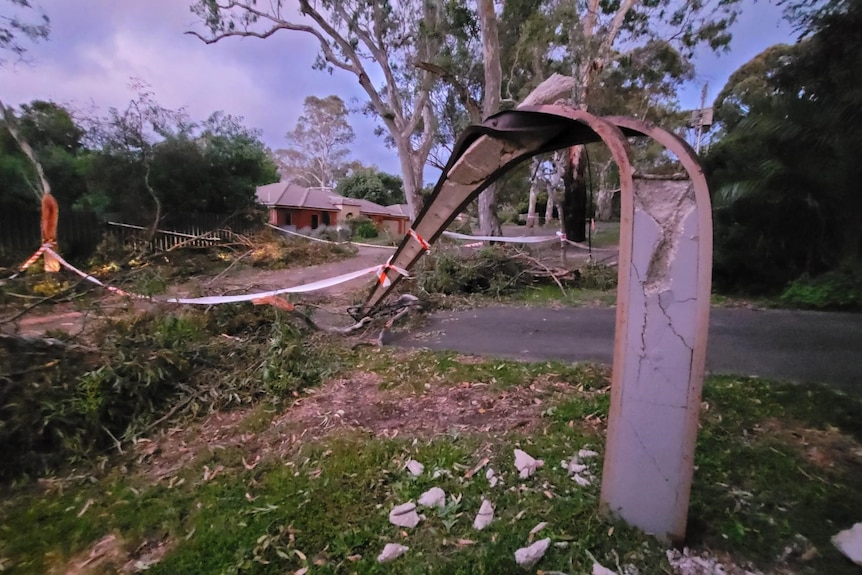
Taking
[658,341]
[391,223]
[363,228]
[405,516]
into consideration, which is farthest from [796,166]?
[391,223]

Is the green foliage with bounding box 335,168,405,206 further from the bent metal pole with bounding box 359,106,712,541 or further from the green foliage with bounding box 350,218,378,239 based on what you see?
the bent metal pole with bounding box 359,106,712,541

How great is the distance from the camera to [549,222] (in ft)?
111

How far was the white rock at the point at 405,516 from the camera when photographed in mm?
2252

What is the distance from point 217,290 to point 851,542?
6790mm

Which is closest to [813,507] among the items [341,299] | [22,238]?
[341,299]

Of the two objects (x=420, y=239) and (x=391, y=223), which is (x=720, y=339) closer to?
(x=420, y=239)

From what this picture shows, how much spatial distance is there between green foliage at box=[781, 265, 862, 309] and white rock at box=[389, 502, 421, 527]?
22.8 ft

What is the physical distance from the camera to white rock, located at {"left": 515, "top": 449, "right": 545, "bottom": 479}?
259cm

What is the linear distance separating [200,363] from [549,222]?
105 feet

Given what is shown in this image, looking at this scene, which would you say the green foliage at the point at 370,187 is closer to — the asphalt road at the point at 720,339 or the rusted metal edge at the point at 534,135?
the asphalt road at the point at 720,339

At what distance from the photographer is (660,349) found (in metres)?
1.90

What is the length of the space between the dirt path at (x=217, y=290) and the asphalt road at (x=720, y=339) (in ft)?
9.24

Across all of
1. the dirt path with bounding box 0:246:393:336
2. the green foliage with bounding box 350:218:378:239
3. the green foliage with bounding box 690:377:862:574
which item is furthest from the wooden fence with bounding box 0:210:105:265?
the green foliage with bounding box 350:218:378:239

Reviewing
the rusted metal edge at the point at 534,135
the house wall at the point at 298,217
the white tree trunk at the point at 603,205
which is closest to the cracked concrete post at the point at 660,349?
the rusted metal edge at the point at 534,135
